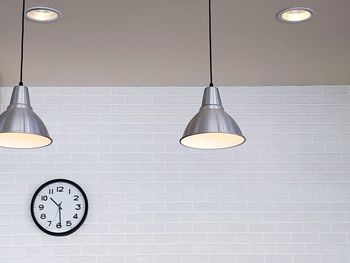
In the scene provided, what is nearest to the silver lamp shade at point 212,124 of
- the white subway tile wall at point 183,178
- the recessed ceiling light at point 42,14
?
the recessed ceiling light at point 42,14

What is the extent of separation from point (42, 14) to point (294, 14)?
1173mm

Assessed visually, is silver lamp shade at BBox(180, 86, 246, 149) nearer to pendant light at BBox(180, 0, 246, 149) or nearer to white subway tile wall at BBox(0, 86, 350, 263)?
pendant light at BBox(180, 0, 246, 149)

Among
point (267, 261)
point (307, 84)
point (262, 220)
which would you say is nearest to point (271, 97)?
point (307, 84)

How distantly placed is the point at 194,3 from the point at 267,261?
1746 millimetres

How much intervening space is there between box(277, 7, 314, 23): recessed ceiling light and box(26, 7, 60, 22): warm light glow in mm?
1035

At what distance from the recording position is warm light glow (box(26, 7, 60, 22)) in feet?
8.91

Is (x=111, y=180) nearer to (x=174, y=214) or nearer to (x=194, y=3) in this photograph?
(x=174, y=214)

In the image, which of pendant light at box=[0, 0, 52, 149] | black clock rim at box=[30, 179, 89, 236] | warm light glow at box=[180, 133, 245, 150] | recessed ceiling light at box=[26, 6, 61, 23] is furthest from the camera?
black clock rim at box=[30, 179, 89, 236]

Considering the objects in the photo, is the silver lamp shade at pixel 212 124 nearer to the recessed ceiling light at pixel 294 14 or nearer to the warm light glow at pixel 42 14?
the recessed ceiling light at pixel 294 14

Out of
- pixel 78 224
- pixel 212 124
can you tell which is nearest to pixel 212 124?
pixel 212 124

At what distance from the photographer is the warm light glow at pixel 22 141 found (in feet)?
8.22

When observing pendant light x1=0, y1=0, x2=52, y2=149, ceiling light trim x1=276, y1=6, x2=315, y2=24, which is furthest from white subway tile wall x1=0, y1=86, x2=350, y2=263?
pendant light x1=0, y1=0, x2=52, y2=149

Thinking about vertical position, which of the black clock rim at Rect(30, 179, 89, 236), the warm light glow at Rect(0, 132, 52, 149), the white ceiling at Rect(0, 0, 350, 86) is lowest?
the black clock rim at Rect(30, 179, 89, 236)

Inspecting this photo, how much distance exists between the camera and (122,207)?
3727 millimetres
